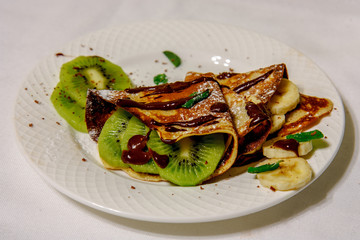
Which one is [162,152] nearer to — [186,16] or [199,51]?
[199,51]

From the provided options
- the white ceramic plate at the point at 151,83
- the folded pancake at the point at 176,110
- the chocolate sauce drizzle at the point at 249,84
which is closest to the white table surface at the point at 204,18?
the white ceramic plate at the point at 151,83

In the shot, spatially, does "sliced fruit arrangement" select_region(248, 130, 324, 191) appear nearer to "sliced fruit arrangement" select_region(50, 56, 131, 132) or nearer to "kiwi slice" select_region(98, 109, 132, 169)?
"kiwi slice" select_region(98, 109, 132, 169)

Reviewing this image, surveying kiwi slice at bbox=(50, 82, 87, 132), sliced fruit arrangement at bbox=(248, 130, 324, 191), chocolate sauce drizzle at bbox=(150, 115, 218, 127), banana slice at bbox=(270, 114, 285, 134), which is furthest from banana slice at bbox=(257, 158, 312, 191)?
kiwi slice at bbox=(50, 82, 87, 132)

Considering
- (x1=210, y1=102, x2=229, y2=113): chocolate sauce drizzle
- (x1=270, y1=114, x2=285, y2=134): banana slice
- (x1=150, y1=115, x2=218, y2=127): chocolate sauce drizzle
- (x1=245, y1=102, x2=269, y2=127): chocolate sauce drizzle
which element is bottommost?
(x1=270, y1=114, x2=285, y2=134): banana slice

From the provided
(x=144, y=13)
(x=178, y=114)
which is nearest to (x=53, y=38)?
(x=144, y=13)

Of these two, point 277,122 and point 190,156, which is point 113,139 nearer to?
point 190,156

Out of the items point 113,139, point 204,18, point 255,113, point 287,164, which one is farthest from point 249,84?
point 204,18
